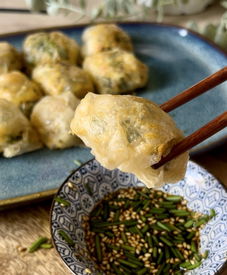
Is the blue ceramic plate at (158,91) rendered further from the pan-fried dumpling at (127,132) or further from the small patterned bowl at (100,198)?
the pan-fried dumpling at (127,132)

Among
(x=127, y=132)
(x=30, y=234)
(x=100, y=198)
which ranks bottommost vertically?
(x=30, y=234)

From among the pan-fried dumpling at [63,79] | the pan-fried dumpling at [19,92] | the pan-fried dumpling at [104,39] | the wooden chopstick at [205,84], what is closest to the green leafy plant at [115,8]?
the pan-fried dumpling at [104,39]

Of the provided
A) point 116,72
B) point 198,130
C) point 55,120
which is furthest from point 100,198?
point 116,72

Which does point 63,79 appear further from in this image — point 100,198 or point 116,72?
point 100,198

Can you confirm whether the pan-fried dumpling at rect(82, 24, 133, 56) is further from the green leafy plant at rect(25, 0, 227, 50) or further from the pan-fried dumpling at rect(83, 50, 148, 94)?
the green leafy plant at rect(25, 0, 227, 50)

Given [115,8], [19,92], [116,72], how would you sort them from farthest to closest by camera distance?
1. [115,8]
2. [116,72]
3. [19,92]

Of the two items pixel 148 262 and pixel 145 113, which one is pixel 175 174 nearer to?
pixel 145 113

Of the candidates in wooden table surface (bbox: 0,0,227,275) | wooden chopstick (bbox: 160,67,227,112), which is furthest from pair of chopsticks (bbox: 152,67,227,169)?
wooden table surface (bbox: 0,0,227,275)
